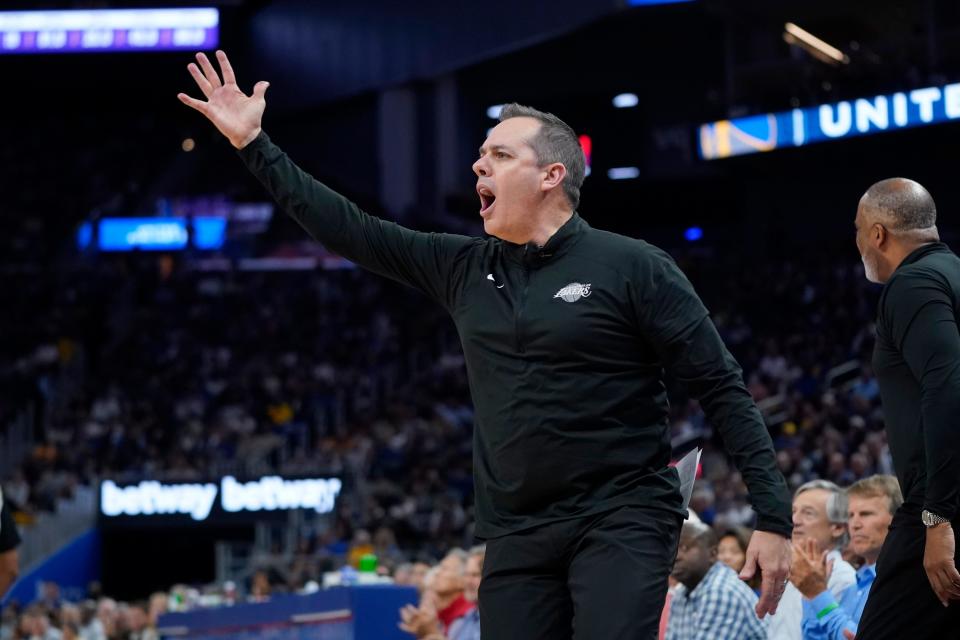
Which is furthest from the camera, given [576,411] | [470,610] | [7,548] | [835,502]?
[470,610]

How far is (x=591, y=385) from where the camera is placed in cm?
375

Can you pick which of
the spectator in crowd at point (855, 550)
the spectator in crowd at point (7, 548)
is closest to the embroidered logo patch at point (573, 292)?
the spectator in crowd at point (855, 550)

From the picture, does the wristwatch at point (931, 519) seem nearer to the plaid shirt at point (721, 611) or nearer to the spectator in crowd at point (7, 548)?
the plaid shirt at point (721, 611)

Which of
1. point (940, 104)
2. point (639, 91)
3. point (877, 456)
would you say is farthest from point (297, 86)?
point (877, 456)

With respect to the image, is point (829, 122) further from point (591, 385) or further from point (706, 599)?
point (591, 385)

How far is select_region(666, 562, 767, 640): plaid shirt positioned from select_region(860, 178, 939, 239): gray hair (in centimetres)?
188

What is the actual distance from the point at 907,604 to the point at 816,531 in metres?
2.23

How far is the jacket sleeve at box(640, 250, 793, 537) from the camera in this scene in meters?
3.69

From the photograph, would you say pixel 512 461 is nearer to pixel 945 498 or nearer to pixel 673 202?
pixel 945 498

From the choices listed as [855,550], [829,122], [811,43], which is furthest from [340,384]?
[855,550]

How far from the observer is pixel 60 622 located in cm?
1778

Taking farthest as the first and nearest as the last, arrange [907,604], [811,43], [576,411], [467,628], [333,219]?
1. [811,43]
2. [467,628]
3. [907,604]
4. [333,219]
5. [576,411]

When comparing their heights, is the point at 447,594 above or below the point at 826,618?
below

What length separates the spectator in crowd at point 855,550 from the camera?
527cm
